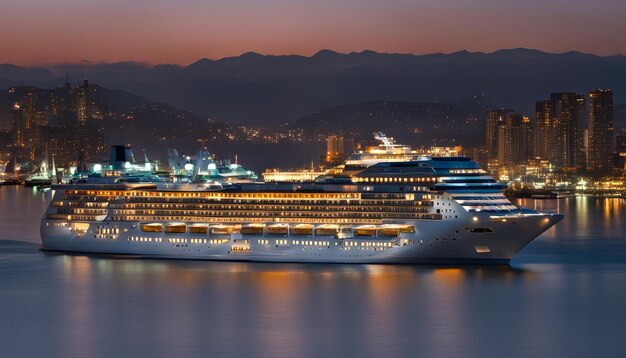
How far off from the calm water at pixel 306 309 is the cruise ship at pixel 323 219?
52 cm

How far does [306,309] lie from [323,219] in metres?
6.67

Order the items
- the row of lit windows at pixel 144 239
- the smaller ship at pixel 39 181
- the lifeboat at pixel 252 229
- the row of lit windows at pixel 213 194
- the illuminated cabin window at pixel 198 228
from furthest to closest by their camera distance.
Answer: the smaller ship at pixel 39 181
the row of lit windows at pixel 144 239
the illuminated cabin window at pixel 198 228
the lifeboat at pixel 252 229
the row of lit windows at pixel 213 194

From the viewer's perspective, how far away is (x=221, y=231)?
34.2m

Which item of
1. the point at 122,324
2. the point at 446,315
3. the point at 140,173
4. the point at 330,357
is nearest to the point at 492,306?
the point at 446,315

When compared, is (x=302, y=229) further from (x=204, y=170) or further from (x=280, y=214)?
(x=204, y=170)

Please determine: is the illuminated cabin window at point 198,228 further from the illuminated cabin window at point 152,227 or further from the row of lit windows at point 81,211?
the row of lit windows at point 81,211

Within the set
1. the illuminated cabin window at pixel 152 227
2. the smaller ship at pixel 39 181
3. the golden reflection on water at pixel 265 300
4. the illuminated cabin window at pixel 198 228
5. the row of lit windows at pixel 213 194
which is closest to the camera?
the golden reflection on water at pixel 265 300

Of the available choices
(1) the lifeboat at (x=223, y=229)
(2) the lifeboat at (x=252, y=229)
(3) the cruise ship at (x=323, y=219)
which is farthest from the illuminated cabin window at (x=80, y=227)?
(2) the lifeboat at (x=252, y=229)

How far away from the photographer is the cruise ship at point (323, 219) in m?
32.3

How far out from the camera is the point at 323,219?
3356cm

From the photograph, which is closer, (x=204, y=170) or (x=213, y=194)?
(x=213, y=194)

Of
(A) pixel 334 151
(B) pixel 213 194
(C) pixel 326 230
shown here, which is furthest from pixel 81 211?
(A) pixel 334 151

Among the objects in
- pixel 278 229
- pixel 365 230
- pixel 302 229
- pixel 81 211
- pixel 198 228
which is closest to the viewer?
pixel 365 230

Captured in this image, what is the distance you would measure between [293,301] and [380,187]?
6676 millimetres
